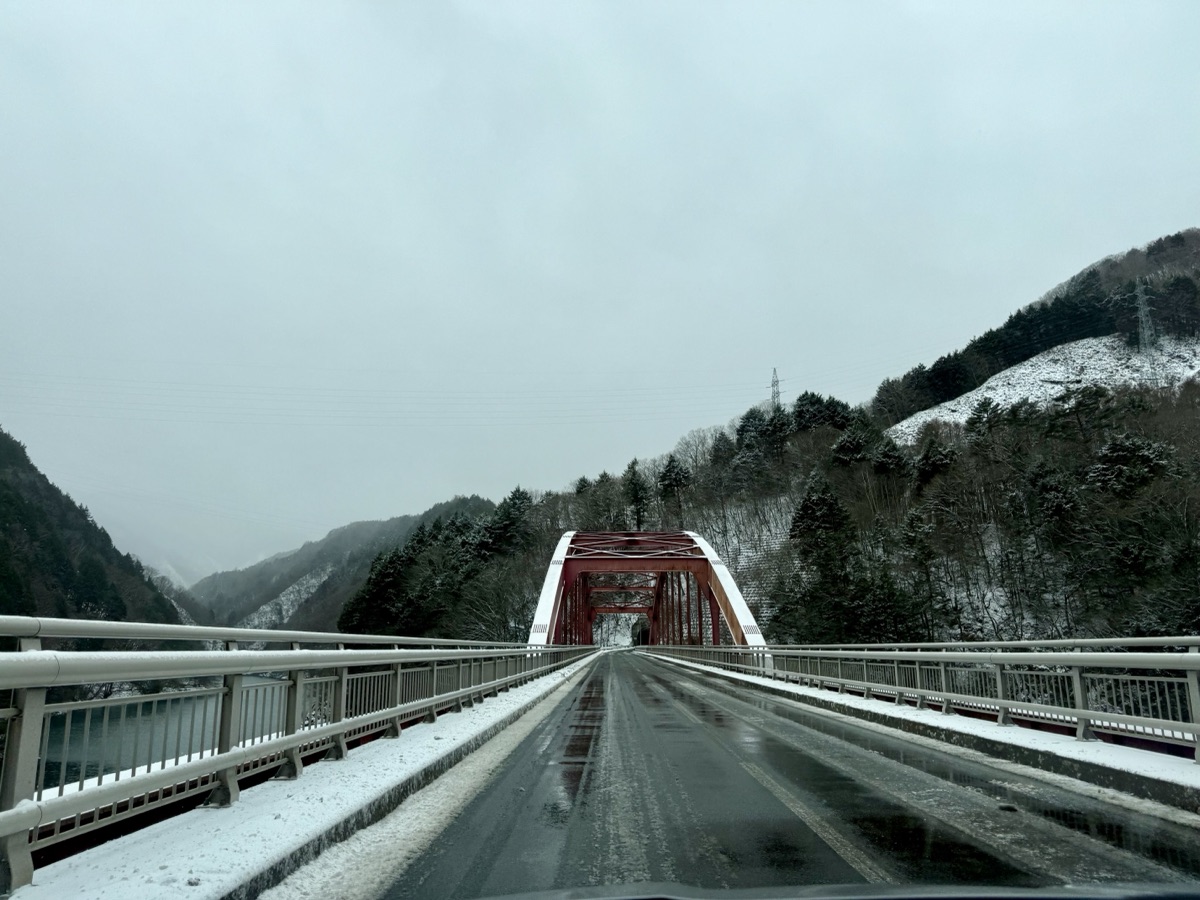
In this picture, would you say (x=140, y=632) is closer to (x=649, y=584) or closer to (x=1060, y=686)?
(x=1060, y=686)

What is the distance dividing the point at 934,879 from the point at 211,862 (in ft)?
9.94

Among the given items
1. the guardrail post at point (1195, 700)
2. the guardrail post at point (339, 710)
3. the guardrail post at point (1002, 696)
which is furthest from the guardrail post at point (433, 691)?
the guardrail post at point (1195, 700)

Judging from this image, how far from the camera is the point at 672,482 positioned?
98000mm

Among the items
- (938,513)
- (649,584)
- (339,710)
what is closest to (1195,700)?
(339,710)

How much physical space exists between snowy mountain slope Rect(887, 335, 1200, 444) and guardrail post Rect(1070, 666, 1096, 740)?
70.1 meters

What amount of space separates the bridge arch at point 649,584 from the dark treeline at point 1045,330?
34.2 m

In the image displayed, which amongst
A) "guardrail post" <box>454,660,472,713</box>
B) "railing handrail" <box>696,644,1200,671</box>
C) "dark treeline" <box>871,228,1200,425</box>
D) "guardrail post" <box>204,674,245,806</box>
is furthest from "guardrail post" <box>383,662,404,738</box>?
"dark treeline" <box>871,228,1200,425</box>

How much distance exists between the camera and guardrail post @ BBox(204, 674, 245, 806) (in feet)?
13.6

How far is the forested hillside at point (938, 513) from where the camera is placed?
124 ft

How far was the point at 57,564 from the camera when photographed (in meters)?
16.2

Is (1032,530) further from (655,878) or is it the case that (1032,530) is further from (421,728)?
(655,878)

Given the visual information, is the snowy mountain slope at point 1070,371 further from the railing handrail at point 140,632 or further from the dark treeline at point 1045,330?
→ the railing handrail at point 140,632

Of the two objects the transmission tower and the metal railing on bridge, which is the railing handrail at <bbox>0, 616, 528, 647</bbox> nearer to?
the metal railing on bridge

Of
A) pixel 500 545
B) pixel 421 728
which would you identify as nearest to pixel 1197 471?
pixel 421 728
